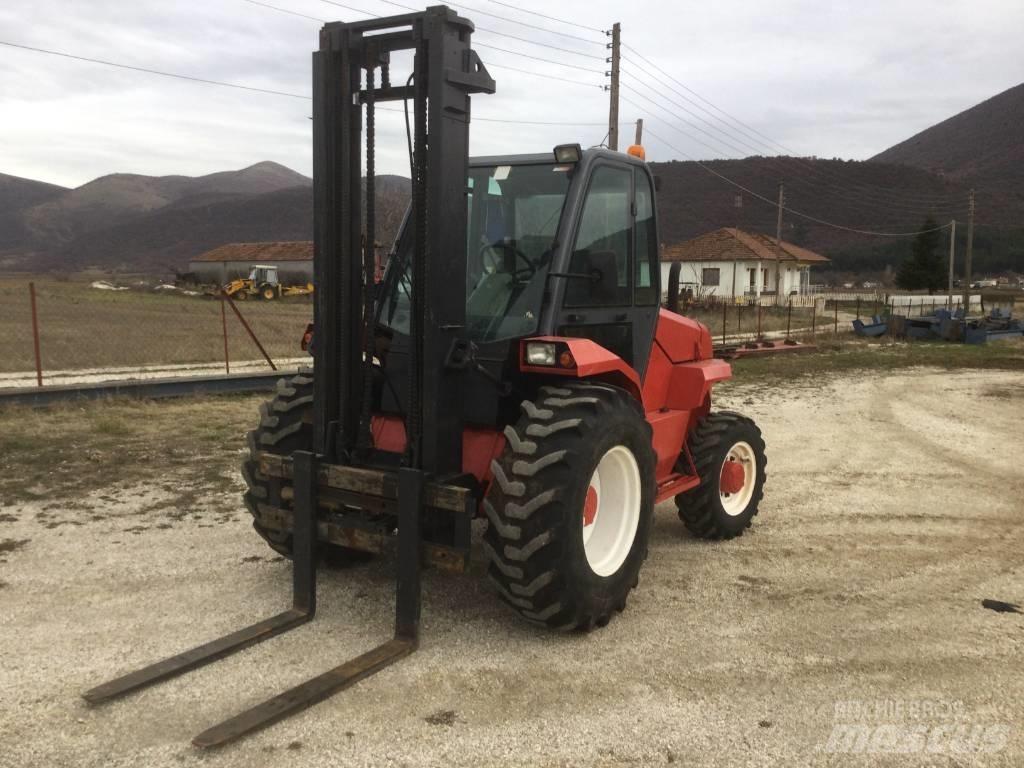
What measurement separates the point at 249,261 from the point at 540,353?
7359cm

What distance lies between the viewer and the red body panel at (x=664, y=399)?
15.9 ft

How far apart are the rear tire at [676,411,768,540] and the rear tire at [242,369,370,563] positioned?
260 centimetres

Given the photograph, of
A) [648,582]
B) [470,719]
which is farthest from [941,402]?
[470,719]

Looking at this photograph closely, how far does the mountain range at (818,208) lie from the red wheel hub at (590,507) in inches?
3827

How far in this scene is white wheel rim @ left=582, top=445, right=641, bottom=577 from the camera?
4727mm

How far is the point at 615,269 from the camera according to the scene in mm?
5117

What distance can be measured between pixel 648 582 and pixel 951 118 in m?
209

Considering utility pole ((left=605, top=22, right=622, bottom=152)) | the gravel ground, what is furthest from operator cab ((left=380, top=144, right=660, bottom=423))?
utility pole ((left=605, top=22, right=622, bottom=152))

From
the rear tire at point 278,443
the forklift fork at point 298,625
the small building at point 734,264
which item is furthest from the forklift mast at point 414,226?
the small building at point 734,264

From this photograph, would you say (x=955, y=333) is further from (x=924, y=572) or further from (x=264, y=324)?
(x=924, y=572)

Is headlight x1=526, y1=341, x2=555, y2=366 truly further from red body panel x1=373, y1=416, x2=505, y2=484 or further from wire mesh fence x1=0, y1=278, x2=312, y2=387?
wire mesh fence x1=0, y1=278, x2=312, y2=387

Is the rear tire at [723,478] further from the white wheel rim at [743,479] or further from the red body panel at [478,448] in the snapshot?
the red body panel at [478,448]

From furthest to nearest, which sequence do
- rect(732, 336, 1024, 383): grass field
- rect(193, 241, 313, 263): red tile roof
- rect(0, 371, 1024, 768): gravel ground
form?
rect(193, 241, 313, 263): red tile roof, rect(732, 336, 1024, 383): grass field, rect(0, 371, 1024, 768): gravel ground

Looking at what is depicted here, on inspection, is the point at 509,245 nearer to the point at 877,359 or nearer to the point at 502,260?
the point at 502,260
